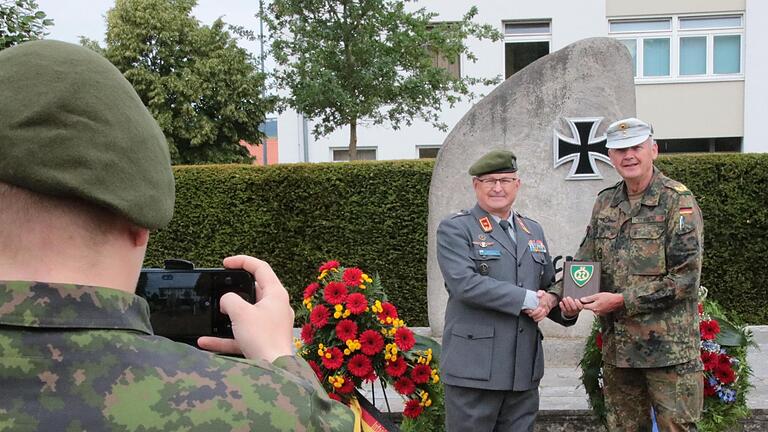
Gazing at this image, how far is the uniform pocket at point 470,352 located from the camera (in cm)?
318

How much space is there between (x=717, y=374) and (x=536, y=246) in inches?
51.6

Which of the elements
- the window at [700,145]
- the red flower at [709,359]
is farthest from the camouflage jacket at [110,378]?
the window at [700,145]

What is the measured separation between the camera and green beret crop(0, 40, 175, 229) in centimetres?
79

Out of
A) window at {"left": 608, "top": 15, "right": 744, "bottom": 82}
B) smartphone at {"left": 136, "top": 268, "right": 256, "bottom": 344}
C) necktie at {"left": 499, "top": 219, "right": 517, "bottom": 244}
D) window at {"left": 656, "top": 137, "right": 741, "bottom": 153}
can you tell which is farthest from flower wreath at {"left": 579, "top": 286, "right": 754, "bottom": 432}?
window at {"left": 608, "top": 15, "right": 744, "bottom": 82}

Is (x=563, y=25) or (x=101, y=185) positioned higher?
(x=563, y=25)

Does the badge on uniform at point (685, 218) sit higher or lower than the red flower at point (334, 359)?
higher

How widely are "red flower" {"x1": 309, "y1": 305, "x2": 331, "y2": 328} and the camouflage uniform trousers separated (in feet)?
4.87

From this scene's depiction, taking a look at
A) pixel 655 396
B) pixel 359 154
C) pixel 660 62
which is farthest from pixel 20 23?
pixel 660 62

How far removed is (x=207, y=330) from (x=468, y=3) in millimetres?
16614

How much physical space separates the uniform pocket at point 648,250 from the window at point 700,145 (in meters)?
15.4

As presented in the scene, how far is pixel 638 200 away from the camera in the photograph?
3256mm

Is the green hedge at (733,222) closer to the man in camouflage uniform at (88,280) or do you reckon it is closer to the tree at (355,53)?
the tree at (355,53)

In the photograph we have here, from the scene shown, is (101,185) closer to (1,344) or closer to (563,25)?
(1,344)

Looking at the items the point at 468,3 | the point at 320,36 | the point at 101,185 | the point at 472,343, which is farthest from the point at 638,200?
the point at 468,3
